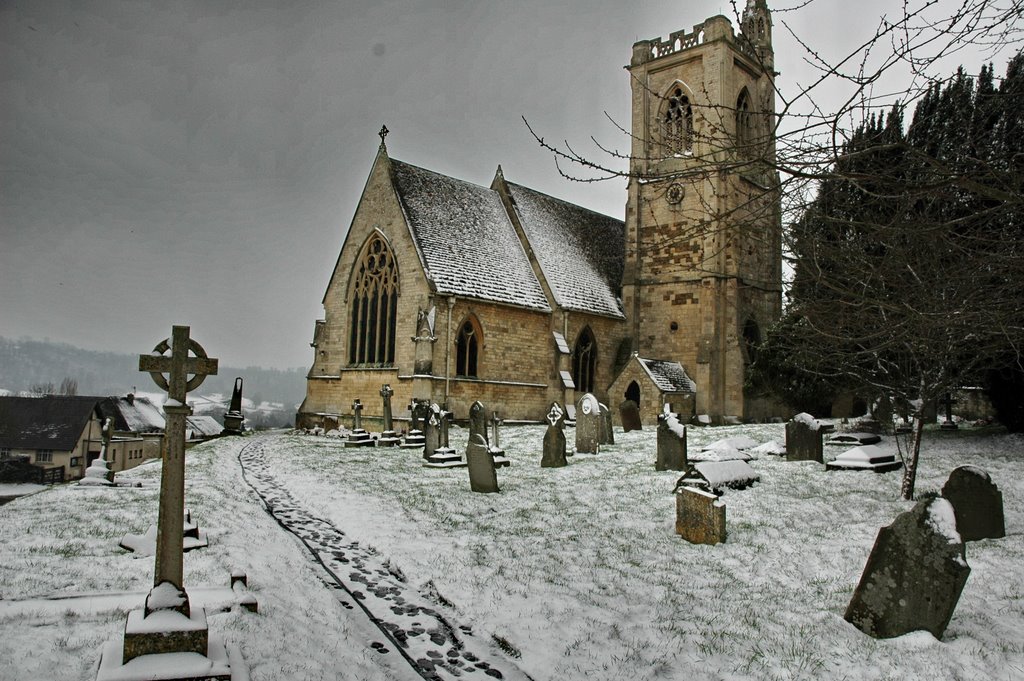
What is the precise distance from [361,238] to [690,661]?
71.7 ft

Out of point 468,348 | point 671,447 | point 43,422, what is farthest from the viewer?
point 43,422

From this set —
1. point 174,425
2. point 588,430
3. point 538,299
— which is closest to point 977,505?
point 588,430

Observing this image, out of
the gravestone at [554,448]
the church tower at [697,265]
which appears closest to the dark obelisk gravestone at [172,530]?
the gravestone at [554,448]

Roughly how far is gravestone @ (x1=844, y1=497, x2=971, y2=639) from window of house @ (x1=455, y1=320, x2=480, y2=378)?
1770 centimetres

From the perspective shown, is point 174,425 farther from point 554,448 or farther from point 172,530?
point 554,448

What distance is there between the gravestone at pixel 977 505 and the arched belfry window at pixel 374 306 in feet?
58.7

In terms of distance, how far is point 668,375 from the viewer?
24.9m

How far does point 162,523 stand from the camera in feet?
14.7

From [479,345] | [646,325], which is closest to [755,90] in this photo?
[646,325]

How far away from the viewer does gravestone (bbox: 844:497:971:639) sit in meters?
5.11

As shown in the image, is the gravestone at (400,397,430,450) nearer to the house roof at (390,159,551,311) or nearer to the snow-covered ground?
the house roof at (390,159,551,311)

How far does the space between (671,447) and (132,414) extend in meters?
34.3

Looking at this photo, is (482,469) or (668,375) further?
(668,375)

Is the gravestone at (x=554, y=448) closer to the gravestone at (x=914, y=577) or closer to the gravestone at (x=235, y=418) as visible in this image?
the gravestone at (x=914, y=577)
